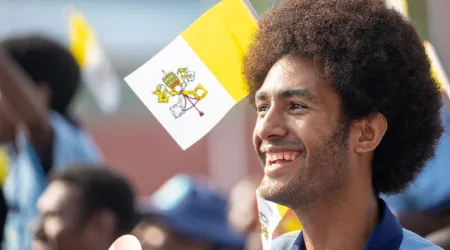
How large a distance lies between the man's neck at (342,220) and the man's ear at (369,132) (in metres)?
0.12

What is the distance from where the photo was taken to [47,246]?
4.76 meters

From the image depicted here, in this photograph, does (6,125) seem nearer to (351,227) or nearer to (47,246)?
(47,246)

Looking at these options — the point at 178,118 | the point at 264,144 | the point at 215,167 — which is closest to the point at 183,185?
the point at 178,118

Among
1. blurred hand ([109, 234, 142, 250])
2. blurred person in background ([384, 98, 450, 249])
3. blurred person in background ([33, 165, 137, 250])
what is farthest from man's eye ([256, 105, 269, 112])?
blurred person in background ([33, 165, 137, 250])

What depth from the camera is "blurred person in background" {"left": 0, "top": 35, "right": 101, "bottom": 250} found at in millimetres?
4930

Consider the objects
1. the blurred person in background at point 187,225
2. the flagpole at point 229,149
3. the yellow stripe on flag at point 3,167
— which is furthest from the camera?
the flagpole at point 229,149

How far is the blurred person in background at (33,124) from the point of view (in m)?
4.93

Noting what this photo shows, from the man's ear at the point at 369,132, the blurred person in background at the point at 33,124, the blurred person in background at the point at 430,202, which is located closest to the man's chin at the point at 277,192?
the man's ear at the point at 369,132

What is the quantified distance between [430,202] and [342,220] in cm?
155

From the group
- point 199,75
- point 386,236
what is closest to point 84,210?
point 199,75

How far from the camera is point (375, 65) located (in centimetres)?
281

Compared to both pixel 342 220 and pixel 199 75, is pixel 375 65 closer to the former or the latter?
pixel 342 220

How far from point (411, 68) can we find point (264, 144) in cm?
45

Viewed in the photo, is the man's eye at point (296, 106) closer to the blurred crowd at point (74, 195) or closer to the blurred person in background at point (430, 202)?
the blurred crowd at point (74, 195)
